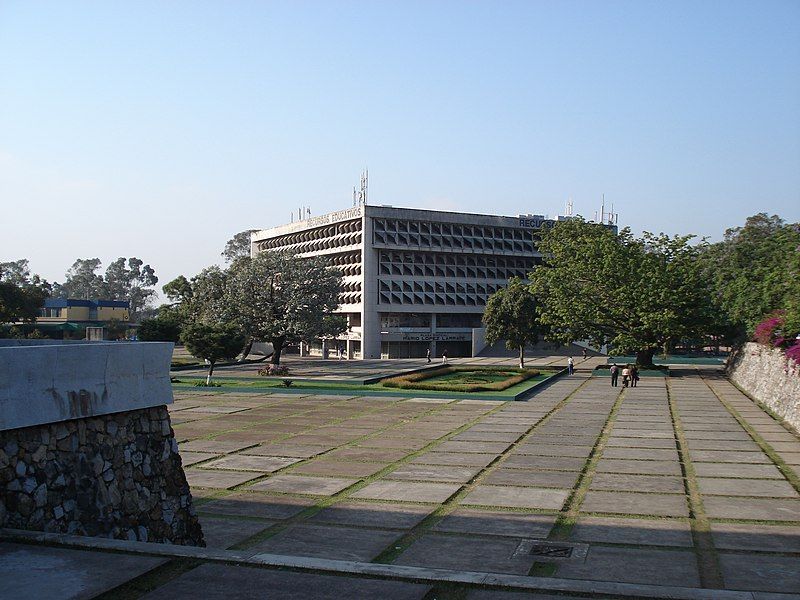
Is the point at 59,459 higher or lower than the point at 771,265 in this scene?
lower

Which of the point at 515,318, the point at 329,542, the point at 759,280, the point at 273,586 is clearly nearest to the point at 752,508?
the point at 329,542

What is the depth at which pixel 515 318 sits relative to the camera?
173 feet

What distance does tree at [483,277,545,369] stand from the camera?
173ft

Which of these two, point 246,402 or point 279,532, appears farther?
point 246,402

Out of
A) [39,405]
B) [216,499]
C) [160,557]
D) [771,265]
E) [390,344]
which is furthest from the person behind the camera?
[390,344]

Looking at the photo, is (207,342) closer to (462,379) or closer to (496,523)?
(462,379)

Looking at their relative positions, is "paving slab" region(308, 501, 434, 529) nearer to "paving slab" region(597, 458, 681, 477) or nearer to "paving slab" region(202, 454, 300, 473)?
"paving slab" region(202, 454, 300, 473)

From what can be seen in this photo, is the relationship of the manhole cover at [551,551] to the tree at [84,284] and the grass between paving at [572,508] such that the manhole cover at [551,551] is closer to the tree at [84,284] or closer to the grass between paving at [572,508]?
the grass between paving at [572,508]

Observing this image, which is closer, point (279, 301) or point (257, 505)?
point (257, 505)

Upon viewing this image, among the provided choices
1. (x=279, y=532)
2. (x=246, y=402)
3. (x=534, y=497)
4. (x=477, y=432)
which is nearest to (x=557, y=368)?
(x=246, y=402)

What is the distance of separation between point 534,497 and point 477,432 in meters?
8.74

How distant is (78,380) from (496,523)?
280 inches

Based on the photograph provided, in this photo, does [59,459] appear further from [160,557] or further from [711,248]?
[711,248]

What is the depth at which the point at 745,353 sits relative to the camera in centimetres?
4166
